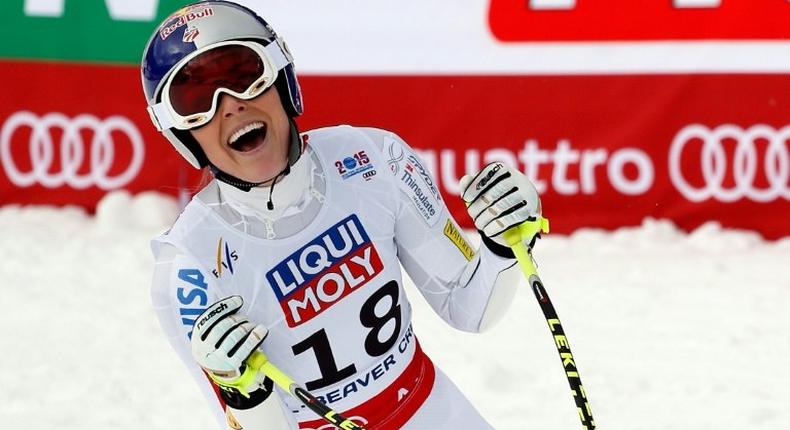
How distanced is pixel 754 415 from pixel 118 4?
3757 millimetres

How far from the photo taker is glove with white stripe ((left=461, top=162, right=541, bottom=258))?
266 cm

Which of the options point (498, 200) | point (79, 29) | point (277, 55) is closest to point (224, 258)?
point (277, 55)

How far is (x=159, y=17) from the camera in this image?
252 inches

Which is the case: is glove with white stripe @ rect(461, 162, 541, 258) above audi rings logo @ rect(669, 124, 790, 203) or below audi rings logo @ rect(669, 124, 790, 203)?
above

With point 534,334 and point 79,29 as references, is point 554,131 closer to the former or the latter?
point 534,334

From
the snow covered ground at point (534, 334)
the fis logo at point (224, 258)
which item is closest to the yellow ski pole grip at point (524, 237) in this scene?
the fis logo at point (224, 258)

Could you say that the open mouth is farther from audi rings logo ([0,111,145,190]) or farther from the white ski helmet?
audi rings logo ([0,111,145,190])

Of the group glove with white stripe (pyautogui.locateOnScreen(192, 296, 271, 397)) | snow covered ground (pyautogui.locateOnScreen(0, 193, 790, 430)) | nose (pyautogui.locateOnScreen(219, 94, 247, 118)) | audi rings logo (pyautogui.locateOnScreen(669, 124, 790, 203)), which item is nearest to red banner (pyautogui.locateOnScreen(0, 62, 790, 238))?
audi rings logo (pyautogui.locateOnScreen(669, 124, 790, 203))

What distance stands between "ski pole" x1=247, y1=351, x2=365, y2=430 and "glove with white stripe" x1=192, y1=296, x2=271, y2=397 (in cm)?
2

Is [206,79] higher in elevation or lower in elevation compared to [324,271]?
higher

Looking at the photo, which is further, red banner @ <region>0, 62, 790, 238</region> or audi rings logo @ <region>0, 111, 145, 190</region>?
audi rings logo @ <region>0, 111, 145, 190</region>

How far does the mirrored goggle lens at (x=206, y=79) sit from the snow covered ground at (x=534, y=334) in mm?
2269

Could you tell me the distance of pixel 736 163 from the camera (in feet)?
20.3

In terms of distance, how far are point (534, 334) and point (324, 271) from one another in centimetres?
265
